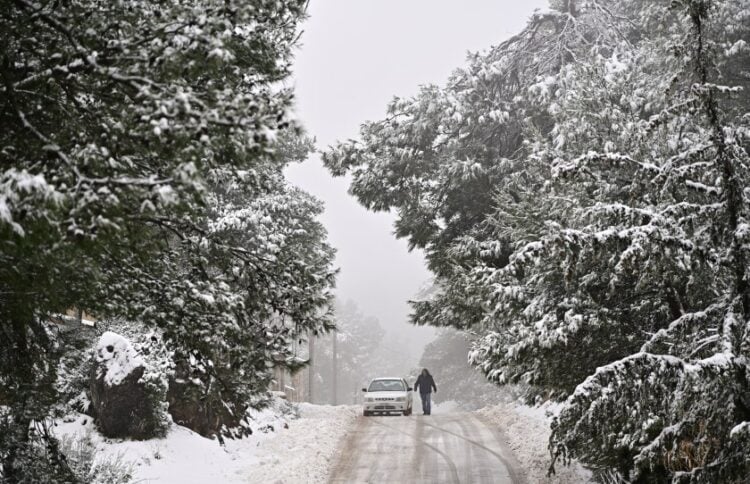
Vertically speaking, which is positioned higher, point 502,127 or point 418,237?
point 502,127

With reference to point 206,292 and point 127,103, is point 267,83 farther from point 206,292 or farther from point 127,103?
point 206,292

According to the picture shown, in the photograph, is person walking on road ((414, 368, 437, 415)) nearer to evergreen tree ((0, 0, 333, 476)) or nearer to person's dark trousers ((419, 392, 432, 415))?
person's dark trousers ((419, 392, 432, 415))

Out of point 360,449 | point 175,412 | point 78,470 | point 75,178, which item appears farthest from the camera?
point 360,449

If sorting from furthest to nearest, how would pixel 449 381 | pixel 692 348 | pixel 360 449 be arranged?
1. pixel 449 381
2. pixel 360 449
3. pixel 692 348

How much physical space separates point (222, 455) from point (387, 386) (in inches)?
414

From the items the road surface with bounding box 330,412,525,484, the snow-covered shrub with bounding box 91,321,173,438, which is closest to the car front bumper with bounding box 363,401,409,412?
the road surface with bounding box 330,412,525,484

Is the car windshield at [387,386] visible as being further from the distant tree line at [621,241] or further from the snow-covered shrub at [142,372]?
the snow-covered shrub at [142,372]

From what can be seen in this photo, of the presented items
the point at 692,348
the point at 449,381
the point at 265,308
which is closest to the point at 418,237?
the point at 265,308

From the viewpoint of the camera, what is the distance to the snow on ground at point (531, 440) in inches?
466

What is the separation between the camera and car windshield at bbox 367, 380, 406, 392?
22.7 meters

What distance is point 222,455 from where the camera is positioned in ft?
43.8

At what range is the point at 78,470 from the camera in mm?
8625

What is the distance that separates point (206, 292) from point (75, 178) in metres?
2.66

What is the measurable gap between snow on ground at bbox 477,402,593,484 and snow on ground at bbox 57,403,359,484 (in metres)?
4.39
